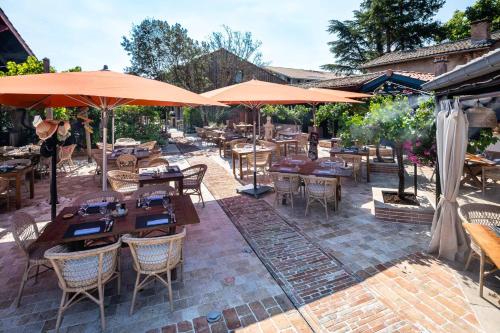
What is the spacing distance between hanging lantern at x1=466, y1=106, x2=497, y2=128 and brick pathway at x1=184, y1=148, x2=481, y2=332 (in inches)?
80.1

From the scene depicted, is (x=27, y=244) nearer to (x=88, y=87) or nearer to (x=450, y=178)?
(x=88, y=87)

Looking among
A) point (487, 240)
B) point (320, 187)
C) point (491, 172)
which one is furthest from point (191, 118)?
point (487, 240)

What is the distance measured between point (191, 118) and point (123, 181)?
2086cm

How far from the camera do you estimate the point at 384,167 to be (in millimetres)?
9000

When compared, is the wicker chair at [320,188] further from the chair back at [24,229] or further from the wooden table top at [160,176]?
the chair back at [24,229]

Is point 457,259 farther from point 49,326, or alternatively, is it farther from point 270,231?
point 49,326

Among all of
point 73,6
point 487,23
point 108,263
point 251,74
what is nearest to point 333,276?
point 108,263

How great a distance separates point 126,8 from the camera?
27.0ft

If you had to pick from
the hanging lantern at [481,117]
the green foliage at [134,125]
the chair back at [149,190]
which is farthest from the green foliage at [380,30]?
the chair back at [149,190]

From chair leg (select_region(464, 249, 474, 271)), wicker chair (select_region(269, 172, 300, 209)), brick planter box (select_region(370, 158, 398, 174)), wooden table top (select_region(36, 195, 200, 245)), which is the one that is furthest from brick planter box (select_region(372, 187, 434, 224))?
wooden table top (select_region(36, 195, 200, 245))

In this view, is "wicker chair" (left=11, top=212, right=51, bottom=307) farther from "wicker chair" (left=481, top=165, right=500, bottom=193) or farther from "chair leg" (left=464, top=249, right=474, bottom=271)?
"wicker chair" (left=481, top=165, right=500, bottom=193)

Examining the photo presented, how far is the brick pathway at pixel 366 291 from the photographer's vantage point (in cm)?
288

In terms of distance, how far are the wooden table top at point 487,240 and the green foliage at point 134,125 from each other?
1451 centimetres

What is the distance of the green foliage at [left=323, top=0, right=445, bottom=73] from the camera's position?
84.6ft
